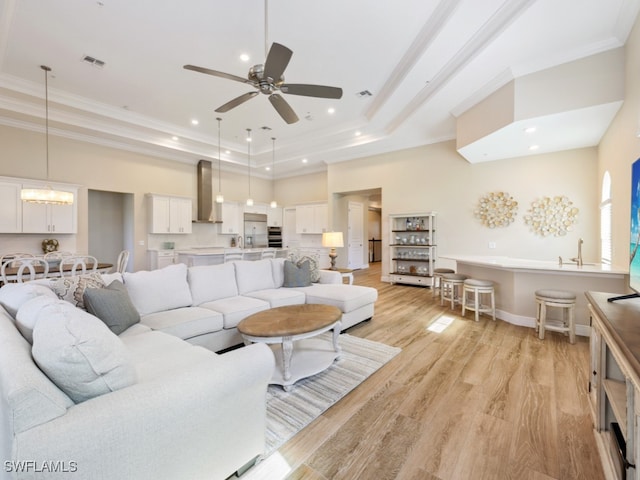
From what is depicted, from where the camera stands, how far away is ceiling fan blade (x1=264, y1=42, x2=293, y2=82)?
235 cm

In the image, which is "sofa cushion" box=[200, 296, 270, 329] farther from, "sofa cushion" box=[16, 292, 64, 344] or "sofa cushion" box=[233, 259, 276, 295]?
"sofa cushion" box=[16, 292, 64, 344]

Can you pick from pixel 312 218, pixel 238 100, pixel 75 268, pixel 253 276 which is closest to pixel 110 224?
pixel 75 268

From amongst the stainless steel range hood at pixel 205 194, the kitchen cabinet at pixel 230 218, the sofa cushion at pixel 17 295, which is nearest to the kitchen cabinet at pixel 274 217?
the kitchen cabinet at pixel 230 218

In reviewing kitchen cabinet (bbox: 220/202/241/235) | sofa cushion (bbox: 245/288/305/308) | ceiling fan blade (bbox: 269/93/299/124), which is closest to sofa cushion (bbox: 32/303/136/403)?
sofa cushion (bbox: 245/288/305/308)

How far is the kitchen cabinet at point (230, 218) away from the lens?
8344 millimetres

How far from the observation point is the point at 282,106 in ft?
10.8

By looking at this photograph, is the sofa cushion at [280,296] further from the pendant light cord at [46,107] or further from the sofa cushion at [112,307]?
the pendant light cord at [46,107]

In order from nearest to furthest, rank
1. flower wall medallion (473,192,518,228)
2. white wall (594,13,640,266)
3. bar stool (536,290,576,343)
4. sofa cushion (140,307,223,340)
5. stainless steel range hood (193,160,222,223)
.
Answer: sofa cushion (140,307,223,340) < white wall (594,13,640,266) < bar stool (536,290,576,343) < flower wall medallion (473,192,518,228) < stainless steel range hood (193,160,222,223)

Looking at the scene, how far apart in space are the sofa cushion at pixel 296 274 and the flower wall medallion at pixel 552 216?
431cm

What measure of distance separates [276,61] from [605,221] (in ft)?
→ 16.7

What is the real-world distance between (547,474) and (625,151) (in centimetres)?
344

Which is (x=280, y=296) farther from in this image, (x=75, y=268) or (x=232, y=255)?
(x=232, y=255)

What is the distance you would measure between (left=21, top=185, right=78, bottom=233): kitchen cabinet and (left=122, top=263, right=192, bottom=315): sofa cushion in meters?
3.82

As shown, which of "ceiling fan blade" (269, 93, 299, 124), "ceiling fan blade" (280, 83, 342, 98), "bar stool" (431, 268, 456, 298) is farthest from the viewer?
"bar stool" (431, 268, 456, 298)
